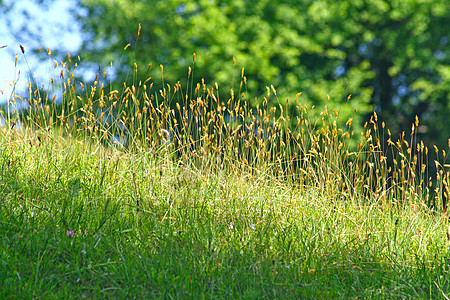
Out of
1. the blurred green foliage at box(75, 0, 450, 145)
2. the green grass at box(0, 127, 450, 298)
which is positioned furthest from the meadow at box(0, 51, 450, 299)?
the blurred green foliage at box(75, 0, 450, 145)

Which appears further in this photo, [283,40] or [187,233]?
[283,40]

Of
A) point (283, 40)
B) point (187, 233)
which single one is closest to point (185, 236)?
point (187, 233)

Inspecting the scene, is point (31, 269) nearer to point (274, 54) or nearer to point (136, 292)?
point (136, 292)

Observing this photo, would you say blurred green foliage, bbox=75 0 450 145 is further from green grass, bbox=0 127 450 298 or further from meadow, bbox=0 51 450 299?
green grass, bbox=0 127 450 298

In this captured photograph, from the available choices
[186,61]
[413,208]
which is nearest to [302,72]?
[186,61]

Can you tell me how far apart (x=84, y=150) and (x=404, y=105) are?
487 inches

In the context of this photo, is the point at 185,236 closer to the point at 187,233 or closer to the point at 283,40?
the point at 187,233

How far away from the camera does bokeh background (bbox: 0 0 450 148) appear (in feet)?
35.4

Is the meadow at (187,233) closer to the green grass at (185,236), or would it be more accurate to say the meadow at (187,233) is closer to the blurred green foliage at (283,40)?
the green grass at (185,236)

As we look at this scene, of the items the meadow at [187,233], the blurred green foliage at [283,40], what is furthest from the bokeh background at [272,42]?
the meadow at [187,233]

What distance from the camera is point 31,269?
270 centimetres

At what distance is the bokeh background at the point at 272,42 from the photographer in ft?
35.4

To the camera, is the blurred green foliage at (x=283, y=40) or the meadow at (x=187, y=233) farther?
the blurred green foliage at (x=283, y=40)

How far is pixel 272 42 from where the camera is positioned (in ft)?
37.0
